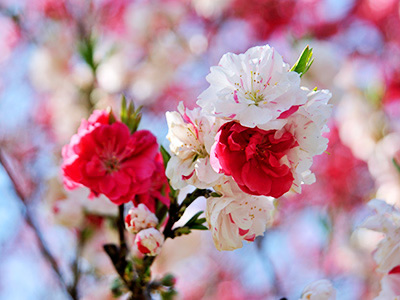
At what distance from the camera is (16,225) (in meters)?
3.30

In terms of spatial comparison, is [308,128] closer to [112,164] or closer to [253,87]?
[253,87]

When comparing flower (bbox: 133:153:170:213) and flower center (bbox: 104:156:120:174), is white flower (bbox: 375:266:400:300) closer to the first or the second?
flower (bbox: 133:153:170:213)

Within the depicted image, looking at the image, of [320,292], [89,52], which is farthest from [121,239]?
[89,52]

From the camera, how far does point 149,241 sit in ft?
2.56

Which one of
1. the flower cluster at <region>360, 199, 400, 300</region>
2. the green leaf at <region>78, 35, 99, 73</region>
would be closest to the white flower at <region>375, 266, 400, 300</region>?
the flower cluster at <region>360, 199, 400, 300</region>

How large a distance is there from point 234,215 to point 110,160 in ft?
1.02

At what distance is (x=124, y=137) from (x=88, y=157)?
83 mm

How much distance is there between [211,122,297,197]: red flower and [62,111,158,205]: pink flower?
9.3 inches

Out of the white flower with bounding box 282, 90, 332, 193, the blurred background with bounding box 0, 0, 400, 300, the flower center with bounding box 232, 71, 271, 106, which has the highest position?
the flower center with bounding box 232, 71, 271, 106

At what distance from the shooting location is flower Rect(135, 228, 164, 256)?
781mm

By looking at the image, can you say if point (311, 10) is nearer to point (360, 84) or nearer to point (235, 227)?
point (360, 84)

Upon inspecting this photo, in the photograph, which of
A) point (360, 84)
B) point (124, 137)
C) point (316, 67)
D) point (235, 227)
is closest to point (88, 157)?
point (124, 137)

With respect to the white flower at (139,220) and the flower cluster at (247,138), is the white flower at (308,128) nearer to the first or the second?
the flower cluster at (247,138)

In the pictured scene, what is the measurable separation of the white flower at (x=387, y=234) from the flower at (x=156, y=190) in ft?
1.30
